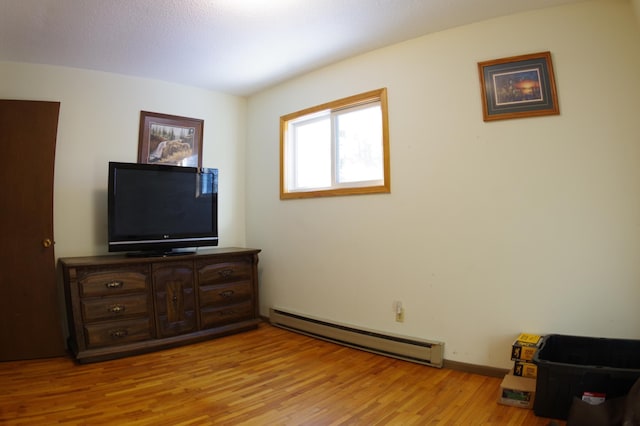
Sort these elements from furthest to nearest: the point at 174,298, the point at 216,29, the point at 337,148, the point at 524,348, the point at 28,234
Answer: the point at 337,148, the point at 174,298, the point at 28,234, the point at 216,29, the point at 524,348

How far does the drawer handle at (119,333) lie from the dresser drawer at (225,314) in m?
0.57

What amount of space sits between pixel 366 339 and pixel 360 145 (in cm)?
159

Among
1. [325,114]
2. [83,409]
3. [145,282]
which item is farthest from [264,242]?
[83,409]

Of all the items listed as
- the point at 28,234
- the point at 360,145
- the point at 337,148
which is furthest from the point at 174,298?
the point at 360,145

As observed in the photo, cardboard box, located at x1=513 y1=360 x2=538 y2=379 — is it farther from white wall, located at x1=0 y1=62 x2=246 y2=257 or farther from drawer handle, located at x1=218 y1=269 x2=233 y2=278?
white wall, located at x1=0 y1=62 x2=246 y2=257

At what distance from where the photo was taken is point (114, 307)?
2506mm

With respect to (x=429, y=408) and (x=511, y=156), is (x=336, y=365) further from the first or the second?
(x=511, y=156)

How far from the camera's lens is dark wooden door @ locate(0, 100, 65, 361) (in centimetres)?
244

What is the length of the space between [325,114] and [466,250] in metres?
1.73

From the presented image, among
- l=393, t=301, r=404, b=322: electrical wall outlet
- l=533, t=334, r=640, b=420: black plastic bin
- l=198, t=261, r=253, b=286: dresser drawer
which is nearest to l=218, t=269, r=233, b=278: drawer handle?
l=198, t=261, r=253, b=286: dresser drawer

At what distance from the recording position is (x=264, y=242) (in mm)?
3529

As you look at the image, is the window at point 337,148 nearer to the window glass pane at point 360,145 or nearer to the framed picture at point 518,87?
the window glass pane at point 360,145

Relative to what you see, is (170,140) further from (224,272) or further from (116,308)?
(116,308)

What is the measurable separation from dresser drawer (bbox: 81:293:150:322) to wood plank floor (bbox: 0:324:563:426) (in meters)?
0.33
